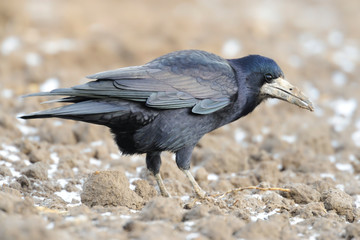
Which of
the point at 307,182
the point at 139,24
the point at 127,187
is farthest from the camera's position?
the point at 139,24

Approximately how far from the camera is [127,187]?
4465 mm

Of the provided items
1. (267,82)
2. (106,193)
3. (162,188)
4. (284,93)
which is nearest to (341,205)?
(284,93)

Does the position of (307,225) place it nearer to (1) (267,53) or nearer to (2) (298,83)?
(2) (298,83)

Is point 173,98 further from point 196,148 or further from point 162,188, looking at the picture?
point 196,148

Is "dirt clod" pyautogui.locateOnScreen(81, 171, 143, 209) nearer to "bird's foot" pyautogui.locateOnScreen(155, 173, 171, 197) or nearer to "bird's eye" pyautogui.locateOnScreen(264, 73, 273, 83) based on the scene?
"bird's foot" pyautogui.locateOnScreen(155, 173, 171, 197)

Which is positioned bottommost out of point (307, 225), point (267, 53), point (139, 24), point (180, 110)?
point (307, 225)

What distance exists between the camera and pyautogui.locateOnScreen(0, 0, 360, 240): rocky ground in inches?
143

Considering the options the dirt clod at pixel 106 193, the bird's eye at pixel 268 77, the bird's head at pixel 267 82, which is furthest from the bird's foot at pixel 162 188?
the bird's eye at pixel 268 77

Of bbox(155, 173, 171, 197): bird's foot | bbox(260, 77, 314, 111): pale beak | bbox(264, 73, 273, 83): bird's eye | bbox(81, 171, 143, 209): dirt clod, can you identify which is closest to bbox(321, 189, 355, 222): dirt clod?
bbox(260, 77, 314, 111): pale beak

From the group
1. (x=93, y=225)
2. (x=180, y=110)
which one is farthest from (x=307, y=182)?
(x=93, y=225)

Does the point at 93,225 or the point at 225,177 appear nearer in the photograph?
the point at 93,225

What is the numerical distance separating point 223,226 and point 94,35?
8.54m

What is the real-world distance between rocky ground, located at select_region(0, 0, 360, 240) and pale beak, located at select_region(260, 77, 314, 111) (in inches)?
30.7

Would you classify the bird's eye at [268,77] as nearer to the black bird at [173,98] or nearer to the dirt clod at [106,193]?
the black bird at [173,98]
